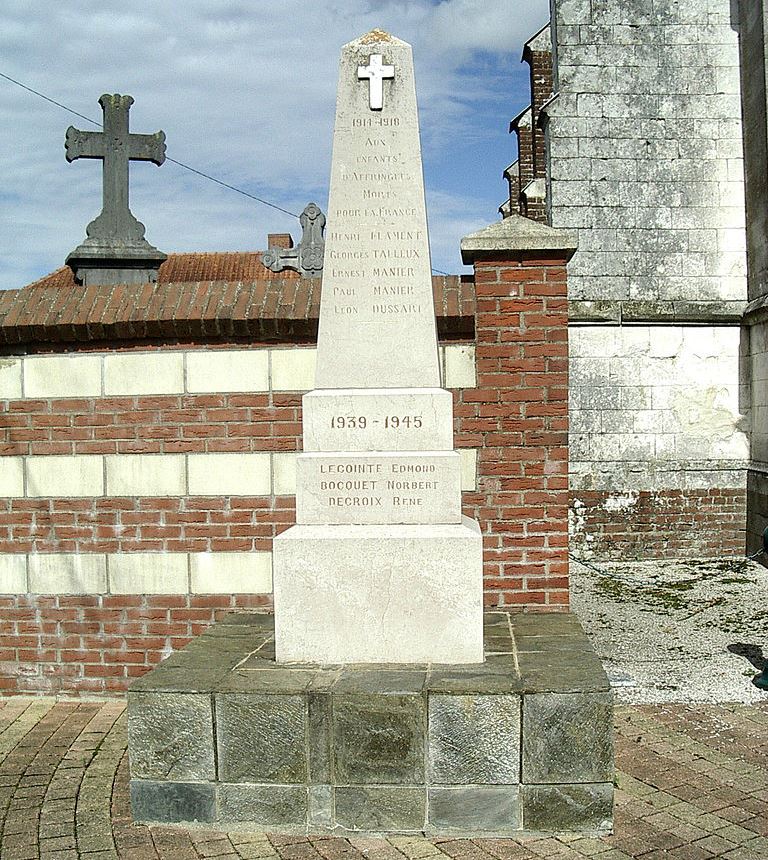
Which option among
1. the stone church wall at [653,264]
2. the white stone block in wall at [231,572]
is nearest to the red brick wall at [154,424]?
the white stone block in wall at [231,572]

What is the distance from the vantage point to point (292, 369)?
18.2ft

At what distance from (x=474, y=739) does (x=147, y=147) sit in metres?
6.43

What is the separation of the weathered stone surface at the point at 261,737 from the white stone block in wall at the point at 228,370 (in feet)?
7.34

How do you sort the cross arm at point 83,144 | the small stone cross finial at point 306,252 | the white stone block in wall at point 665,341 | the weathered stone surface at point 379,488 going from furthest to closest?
the small stone cross finial at point 306,252 → the white stone block in wall at point 665,341 → the cross arm at point 83,144 → the weathered stone surface at point 379,488

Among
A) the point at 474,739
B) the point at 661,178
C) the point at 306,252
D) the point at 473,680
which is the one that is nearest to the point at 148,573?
the point at 473,680

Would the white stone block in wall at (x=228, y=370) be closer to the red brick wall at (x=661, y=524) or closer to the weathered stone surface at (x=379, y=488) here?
the weathered stone surface at (x=379, y=488)

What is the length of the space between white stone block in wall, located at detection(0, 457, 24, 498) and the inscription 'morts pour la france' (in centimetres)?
249

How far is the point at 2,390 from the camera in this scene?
18.8 ft

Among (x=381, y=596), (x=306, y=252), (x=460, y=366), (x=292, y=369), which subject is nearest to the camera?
(x=381, y=596)

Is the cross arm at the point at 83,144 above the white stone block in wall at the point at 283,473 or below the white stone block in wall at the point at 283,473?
above

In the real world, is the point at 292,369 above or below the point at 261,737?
above

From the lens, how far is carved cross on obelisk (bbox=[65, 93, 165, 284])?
26.9 ft

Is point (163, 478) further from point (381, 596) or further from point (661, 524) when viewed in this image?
point (661, 524)

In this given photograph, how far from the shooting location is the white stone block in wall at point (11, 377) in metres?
5.70
